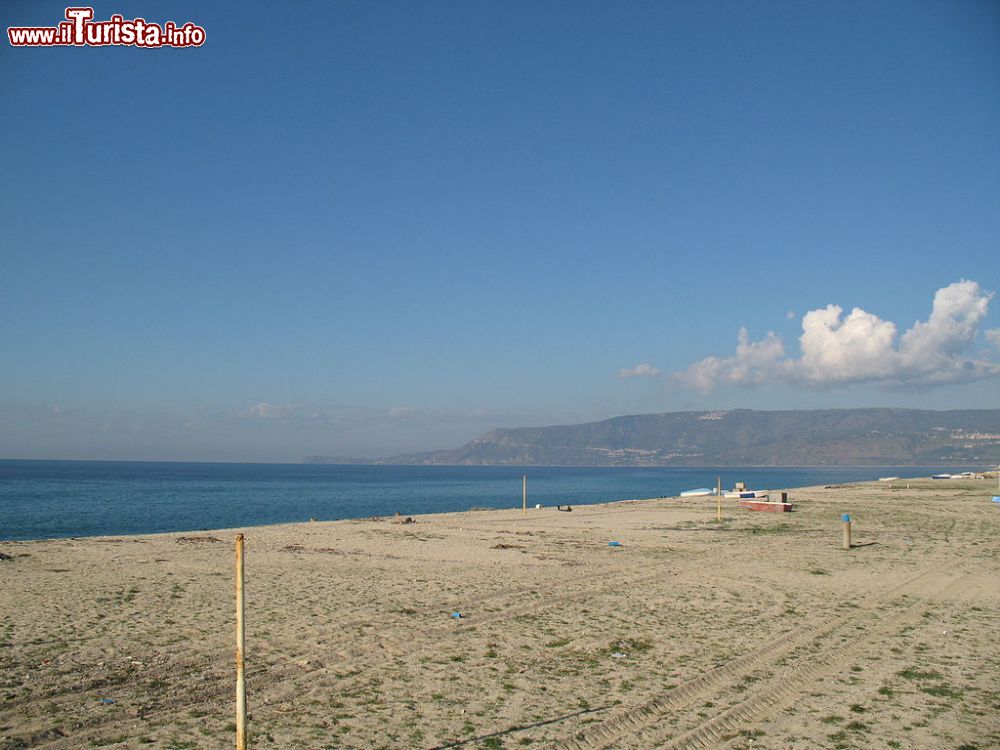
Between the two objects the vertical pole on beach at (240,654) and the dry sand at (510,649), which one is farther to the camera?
the dry sand at (510,649)

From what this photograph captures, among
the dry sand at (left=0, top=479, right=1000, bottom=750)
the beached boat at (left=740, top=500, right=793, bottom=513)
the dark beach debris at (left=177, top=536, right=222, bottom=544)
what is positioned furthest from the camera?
the beached boat at (left=740, top=500, right=793, bottom=513)

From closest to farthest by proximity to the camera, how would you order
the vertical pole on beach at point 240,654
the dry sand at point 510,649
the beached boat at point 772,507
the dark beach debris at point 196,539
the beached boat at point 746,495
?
the vertical pole on beach at point 240,654, the dry sand at point 510,649, the dark beach debris at point 196,539, the beached boat at point 772,507, the beached boat at point 746,495

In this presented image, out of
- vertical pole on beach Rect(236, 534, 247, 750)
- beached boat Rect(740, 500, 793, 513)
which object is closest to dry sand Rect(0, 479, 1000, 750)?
vertical pole on beach Rect(236, 534, 247, 750)

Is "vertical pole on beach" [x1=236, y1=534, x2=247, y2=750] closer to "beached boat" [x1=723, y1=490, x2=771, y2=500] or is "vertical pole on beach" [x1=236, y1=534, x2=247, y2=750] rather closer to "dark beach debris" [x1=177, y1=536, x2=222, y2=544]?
"dark beach debris" [x1=177, y1=536, x2=222, y2=544]

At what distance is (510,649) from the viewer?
9.88 metres

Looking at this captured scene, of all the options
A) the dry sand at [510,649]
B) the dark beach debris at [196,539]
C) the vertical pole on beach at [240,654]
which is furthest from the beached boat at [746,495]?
the vertical pole on beach at [240,654]

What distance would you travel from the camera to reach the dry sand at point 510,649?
23.1 ft

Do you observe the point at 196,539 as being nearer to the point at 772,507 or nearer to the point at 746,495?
the point at 772,507

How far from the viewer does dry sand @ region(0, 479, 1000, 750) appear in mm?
7047

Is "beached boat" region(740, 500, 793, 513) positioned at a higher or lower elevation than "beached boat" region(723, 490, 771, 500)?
higher

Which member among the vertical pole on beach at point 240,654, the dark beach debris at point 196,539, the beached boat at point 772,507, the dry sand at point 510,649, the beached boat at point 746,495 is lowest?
the beached boat at point 746,495

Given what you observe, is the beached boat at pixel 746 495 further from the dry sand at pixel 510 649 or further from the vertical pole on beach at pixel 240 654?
the vertical pole on beach at pixel 240 654

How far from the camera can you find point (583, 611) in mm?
12305

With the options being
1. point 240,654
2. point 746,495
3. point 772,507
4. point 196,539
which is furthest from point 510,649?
point 746,495
